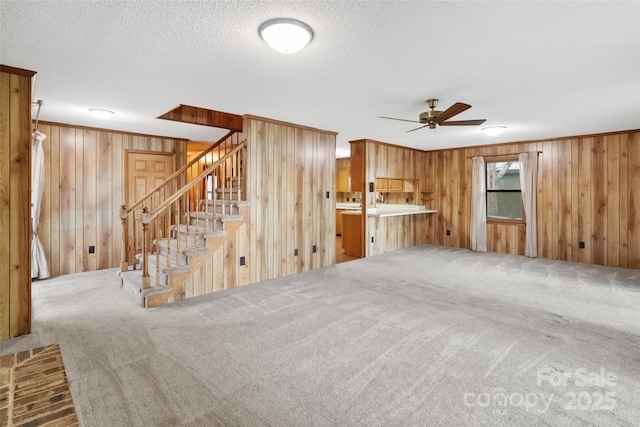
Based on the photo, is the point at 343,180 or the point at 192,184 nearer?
the point at 192,184

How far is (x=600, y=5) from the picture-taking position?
1.79 meters

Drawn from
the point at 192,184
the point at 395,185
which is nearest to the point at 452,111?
the point at 192,184

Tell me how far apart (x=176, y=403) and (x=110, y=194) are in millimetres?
4451

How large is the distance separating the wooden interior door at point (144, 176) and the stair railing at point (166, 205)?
0.02 meters

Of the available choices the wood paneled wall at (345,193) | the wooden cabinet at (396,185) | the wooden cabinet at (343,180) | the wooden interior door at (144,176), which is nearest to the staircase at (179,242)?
the wooden interior door at (144,176)

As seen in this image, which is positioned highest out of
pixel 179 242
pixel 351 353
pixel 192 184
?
pixel 192 184

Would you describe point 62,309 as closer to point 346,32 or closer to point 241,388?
point 241,388

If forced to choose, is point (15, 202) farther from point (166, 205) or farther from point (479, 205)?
point (479, 205)

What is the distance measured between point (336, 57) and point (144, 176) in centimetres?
448

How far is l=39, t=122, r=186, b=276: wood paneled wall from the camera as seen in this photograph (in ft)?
15.3

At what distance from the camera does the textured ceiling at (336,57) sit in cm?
186

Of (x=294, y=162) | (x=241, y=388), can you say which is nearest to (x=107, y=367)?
(x=241, y=388)

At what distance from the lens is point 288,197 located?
4781 millimetres

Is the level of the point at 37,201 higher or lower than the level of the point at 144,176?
lower
